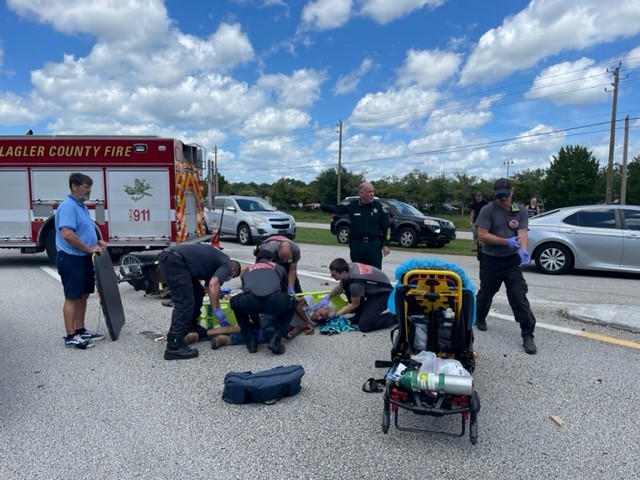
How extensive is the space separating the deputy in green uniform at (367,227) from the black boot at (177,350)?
2933mm

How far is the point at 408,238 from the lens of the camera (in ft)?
53.0

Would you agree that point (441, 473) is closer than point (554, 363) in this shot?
Yes

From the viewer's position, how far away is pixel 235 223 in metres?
17.5

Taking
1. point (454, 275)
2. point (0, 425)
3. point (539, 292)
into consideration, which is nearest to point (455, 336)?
point (454, 275)

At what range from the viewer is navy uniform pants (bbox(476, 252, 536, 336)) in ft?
17.1

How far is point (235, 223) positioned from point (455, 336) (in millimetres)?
14263

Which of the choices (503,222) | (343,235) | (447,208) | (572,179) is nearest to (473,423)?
(503,222)

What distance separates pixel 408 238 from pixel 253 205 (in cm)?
569

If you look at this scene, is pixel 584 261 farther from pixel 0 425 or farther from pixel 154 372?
pixel 0 425

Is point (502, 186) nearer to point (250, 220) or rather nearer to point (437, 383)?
point (437, 383)

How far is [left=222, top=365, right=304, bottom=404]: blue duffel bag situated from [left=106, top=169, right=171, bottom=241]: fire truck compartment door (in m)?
7.77

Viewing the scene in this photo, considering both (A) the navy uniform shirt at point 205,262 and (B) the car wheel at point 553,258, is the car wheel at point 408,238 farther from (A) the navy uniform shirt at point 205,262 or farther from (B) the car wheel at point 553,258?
(A) the navy uniform shirt at point 205,262

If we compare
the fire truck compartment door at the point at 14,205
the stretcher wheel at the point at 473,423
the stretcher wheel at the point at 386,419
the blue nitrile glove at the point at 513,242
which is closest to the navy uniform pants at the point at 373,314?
the blue nitrile glove at the point at 513,242

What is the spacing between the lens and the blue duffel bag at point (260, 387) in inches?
151
